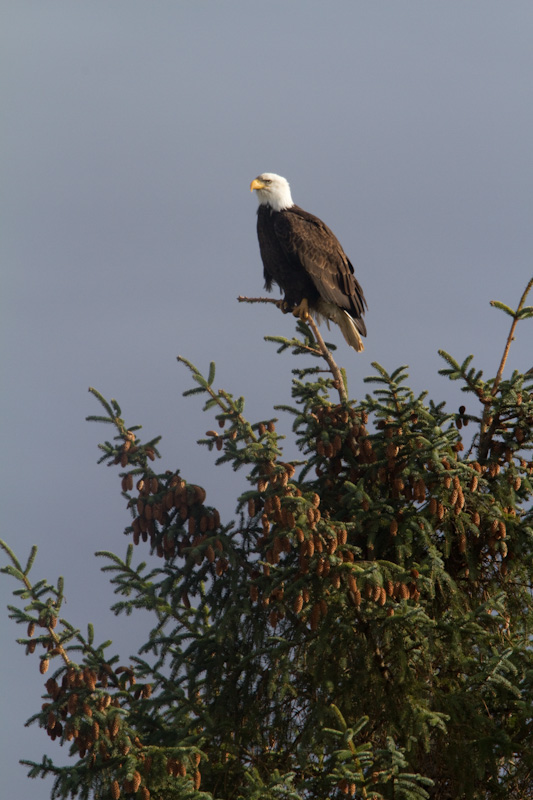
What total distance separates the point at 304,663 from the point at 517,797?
63.1 inches

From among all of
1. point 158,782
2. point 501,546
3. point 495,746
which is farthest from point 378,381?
point 158,782

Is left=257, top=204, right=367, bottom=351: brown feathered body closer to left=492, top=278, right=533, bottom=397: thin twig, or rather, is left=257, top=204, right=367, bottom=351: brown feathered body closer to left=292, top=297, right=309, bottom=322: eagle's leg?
left=292, top=297, right=309, bottom=322: eagle's leg

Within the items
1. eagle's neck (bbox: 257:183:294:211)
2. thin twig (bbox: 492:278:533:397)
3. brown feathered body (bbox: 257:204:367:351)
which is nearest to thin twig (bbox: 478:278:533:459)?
thin twig (bbox: 492:278:533:397)

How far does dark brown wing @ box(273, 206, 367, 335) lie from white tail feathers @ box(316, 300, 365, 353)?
96 mm

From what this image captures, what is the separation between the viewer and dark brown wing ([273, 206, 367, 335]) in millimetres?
10664

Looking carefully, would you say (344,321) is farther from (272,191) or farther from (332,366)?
(332,366)

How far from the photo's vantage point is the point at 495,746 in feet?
19.7

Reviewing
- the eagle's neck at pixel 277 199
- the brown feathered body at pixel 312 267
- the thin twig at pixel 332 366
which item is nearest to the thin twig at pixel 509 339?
the thin twig at pixel 332 366

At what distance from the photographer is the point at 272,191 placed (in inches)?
452

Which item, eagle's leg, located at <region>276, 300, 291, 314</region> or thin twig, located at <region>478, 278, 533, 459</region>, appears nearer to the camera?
thin twig, located at <region>478, 278, 533, 459</region>

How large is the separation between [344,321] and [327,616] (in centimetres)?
531

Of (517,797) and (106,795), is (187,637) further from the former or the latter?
(517,797)

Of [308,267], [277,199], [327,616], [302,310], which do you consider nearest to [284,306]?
[302,310]

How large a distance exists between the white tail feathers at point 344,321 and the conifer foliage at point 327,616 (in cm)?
349
